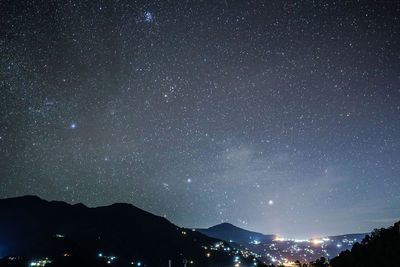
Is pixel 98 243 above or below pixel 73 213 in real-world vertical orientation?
below

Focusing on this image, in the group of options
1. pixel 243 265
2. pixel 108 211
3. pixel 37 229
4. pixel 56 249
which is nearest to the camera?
pixel 56 249

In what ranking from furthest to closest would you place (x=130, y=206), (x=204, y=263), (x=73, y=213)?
(x=130, y=206)
(x=73, y=213)
(x=204, y=263)

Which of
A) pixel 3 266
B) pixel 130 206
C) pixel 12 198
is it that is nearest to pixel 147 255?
pixel 3 266

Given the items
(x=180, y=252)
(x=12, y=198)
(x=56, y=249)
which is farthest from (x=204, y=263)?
(x=12, y=198)

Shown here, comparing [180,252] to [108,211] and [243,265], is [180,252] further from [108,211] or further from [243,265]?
[108,211]

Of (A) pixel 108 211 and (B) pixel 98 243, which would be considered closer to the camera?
(B) pixel 98 243

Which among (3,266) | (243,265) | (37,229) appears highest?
(37,229)
